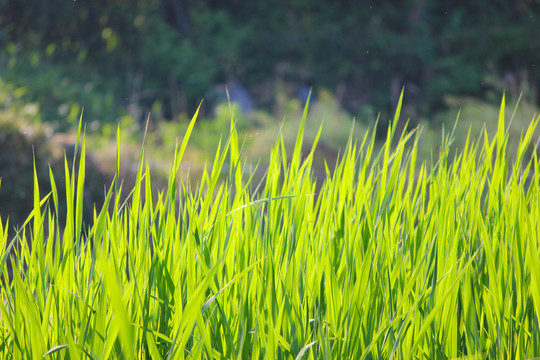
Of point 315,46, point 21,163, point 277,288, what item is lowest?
point 21,163

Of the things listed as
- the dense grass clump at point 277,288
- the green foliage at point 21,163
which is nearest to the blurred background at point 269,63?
the green foliage at point 21,163

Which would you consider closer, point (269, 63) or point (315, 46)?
point (315, 46)

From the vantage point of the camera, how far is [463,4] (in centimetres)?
1162

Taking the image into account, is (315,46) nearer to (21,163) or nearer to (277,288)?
(21,163)

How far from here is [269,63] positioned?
1134cm

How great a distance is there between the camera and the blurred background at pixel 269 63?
22.0ft

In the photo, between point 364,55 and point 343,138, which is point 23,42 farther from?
point 364,55

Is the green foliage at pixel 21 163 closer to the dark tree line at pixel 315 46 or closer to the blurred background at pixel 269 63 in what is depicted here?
the blurred background at pixel 269 63

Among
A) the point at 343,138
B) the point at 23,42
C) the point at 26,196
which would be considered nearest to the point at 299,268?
the point at 26,196

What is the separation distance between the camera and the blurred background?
669 centimetres

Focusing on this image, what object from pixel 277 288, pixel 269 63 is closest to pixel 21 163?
pixel 277 288

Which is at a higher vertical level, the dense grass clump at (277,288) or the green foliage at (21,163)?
the dense grass clump at (277,288)

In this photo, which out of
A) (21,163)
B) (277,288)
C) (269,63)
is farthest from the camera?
(269,63)

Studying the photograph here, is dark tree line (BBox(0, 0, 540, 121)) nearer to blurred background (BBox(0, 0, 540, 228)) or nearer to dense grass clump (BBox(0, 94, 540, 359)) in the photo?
blurred background (BBox(0, 0, 540, 228))
